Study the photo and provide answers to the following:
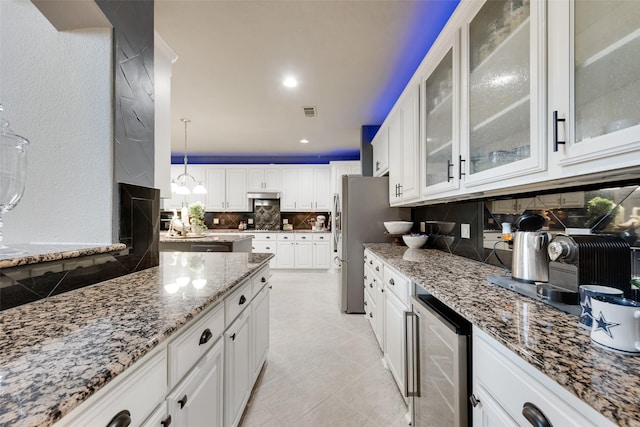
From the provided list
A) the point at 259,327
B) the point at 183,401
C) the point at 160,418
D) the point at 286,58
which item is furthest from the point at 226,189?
the point at 160,418

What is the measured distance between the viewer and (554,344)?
2.18 ft

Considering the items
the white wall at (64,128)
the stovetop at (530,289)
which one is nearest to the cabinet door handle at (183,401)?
the white wall at (64,128)

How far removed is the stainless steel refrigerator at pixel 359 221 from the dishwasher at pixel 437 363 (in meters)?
1.75

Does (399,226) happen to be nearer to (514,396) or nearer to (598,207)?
(598,207)

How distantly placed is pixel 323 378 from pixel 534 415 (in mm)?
1605

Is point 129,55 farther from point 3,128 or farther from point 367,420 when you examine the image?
point 367,420

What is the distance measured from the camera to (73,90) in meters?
1.24

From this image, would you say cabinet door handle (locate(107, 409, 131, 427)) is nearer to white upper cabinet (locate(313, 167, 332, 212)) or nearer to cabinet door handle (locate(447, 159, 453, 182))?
cabinet door handle (locate(447, 159, 453, 182))

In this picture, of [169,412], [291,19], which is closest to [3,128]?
[169,412]

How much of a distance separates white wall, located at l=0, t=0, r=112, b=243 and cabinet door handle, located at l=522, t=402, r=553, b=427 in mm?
1593

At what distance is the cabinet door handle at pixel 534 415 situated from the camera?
594 mm

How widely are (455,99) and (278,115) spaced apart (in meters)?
2.61

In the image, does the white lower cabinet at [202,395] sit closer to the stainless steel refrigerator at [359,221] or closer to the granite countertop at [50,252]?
the granite countertop at [50,252]

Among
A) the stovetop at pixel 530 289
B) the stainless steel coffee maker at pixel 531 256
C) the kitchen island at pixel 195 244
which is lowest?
the kitchen island at pixel 195 244
